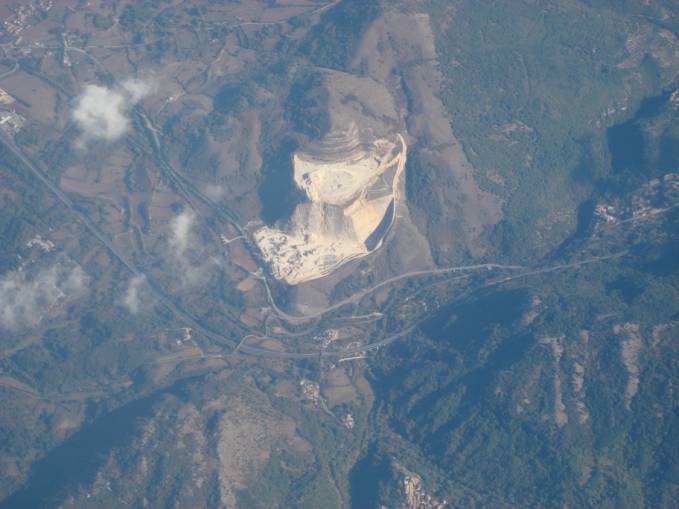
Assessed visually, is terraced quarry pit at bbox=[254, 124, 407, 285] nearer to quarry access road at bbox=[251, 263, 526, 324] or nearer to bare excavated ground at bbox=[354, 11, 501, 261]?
quarry access road at bbox=[251, 263, 526, 324]

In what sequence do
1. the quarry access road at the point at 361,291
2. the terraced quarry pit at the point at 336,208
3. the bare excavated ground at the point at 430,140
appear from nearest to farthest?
1. the quarry access road at the point at 361,291
2. the terraced quarry pit at the point at 336,208
3. the bare excavated ground at the point at 430,140

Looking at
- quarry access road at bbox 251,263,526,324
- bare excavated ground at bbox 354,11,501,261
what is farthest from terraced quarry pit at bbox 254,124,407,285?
bare excavated ground at bbox 354,11,501,261

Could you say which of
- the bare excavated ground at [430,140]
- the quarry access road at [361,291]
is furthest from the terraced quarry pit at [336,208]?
the bare excavated ground at [430,140]

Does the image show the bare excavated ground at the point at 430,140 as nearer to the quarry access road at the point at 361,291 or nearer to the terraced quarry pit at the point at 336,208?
the quarry access road at the point at 361,291

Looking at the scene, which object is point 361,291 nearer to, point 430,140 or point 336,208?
point 336,208

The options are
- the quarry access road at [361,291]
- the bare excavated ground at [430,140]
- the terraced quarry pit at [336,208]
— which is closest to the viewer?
the quarry access road at [361,291]

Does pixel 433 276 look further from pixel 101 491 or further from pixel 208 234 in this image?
pixel 101 491

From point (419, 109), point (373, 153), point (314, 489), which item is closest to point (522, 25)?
point (419, 109)

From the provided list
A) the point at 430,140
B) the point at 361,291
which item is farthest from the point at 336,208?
the point at 430,140

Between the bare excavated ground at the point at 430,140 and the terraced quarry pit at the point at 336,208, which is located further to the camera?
the bare excavated ground at the point at 430,140

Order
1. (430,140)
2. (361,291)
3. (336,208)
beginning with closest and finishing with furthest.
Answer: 1. (336,208)
2. (361,291)
3. (430,140)
